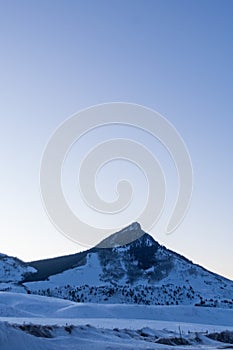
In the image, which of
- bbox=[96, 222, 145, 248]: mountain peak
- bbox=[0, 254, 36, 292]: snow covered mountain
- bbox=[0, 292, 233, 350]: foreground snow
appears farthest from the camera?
bbox=[96, 222, 145, 248]: mountain peak

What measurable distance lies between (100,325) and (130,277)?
3118 inches

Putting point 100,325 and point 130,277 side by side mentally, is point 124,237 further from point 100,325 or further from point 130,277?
point 100,325

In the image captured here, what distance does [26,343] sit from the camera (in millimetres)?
16766

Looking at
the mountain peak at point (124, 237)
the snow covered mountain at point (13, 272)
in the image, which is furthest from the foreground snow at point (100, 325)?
the mountain peak at point (124, 237)

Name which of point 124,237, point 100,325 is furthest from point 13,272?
point 100,325

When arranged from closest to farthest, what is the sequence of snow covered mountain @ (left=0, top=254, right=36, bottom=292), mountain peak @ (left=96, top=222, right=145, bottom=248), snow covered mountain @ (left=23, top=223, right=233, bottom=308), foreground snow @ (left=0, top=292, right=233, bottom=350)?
foreground snow @ (left=0, top=292, right=233, bottom=350) < snow covered mountain @ (left=23, top=223, right=233, bottom=308) < snow covered mountain @ (left=0, top=254, right=36, bottom=292) < mountain peak @ (left=96, top=222, right=145, bottom=248)

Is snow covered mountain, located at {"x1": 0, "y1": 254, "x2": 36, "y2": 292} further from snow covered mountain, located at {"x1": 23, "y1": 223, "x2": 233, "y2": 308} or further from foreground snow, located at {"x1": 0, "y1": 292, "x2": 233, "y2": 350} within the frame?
foreground snow, located at {"x1": 0, "y1": 292, "x2": 233, "y2": 350}

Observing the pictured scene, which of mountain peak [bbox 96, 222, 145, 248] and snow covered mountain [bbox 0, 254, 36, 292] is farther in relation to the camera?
mountain peak [bbox 96, 222, 145, 248]

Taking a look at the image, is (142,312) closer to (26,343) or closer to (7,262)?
(26,343)

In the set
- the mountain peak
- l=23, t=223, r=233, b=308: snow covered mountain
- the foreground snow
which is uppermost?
the mountain peak

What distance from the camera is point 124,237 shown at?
13362 centimetres

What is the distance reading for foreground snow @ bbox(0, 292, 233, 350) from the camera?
734 inches

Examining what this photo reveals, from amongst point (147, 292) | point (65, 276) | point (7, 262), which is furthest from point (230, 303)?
point (7, 262)

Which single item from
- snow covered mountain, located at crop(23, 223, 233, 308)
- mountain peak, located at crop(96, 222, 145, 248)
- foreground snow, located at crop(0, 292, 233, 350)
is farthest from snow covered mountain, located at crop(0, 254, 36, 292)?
foreground snow, located at crop(0, 292, 233, 350)
